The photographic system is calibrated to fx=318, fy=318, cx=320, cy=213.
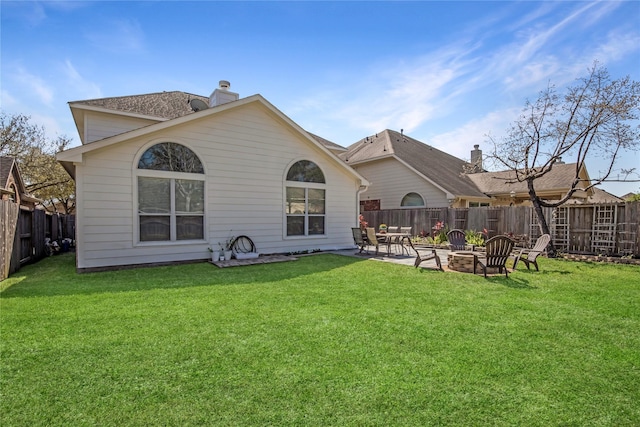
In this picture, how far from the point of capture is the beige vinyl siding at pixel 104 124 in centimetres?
1088

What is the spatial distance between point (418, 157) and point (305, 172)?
1137 cm

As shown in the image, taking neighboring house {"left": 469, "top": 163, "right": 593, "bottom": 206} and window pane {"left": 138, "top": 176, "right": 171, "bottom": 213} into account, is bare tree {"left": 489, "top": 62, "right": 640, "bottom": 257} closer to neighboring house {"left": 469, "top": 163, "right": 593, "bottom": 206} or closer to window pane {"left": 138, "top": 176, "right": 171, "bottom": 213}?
neighboring house {"left": 469, "top": 163, "right": 593, "bottom": 206}

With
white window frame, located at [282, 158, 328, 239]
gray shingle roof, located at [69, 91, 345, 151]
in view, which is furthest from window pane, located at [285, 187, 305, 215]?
gray shingle roof, located at [69, 91, 345, 151]

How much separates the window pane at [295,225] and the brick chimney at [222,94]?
4.96 metres

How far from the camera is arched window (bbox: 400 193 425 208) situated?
1800cm

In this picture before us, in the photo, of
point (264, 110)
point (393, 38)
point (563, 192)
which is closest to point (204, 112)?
point (264, 110)

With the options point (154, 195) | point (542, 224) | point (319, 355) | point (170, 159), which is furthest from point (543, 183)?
point (319, 355)

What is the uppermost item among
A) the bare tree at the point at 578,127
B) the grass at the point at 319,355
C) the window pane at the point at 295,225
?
the bare tree at the point at 578,127

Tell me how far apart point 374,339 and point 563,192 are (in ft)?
63.7

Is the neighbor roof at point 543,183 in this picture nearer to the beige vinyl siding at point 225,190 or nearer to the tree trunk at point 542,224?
the tree trunk at point 542,224

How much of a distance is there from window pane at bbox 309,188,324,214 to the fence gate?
9.15 metres

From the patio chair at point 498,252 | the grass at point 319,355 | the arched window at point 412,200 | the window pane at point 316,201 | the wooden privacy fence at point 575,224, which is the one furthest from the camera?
the arched window at point 412,200

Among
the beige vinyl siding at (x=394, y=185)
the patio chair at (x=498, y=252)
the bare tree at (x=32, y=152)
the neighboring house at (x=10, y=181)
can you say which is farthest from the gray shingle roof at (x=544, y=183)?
the bare tree at (x=32, y=152)

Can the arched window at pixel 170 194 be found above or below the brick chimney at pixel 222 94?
below
